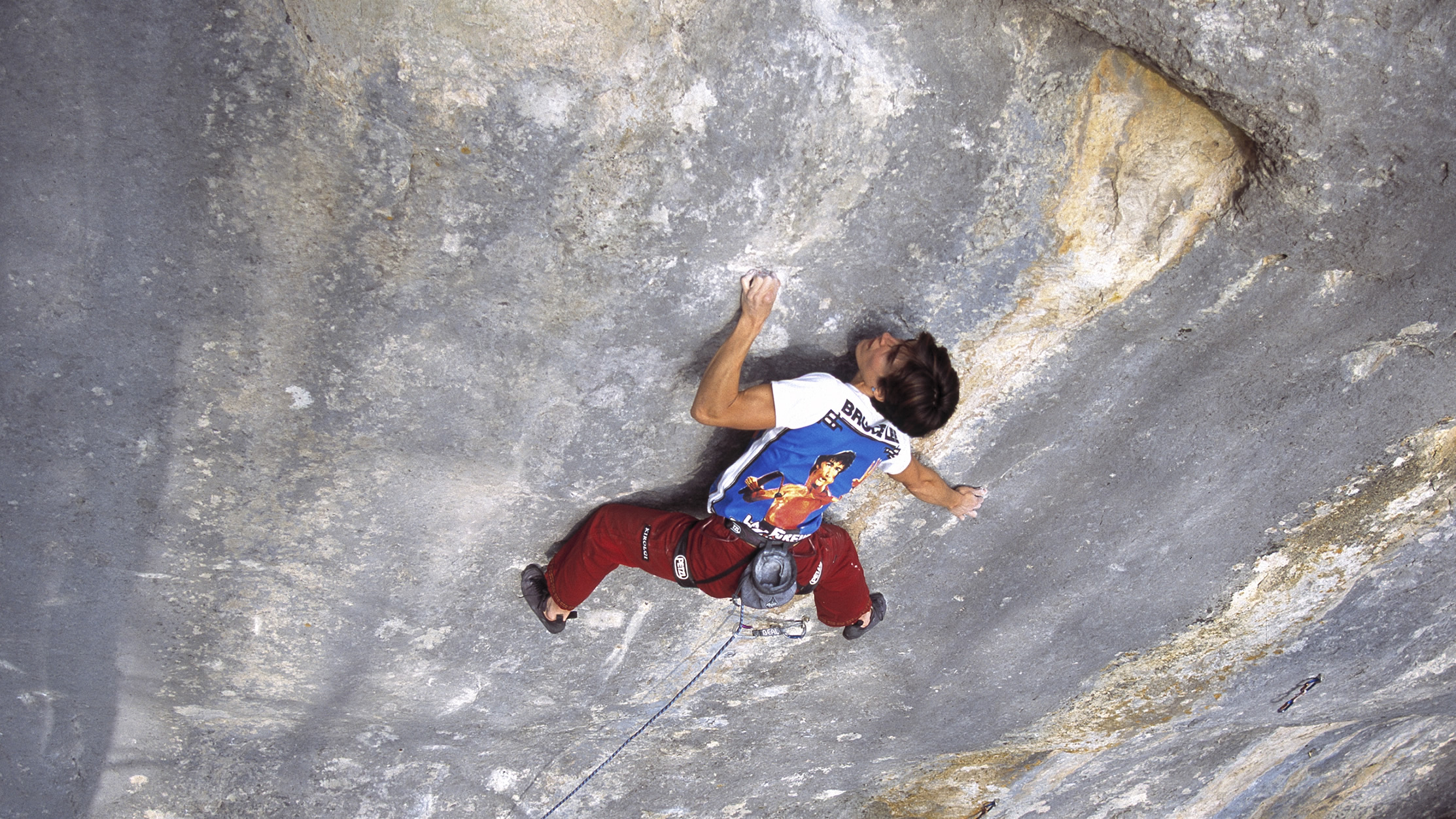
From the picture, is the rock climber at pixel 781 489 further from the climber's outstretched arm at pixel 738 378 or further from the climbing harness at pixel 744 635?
the climbing harness at pixel 744 635

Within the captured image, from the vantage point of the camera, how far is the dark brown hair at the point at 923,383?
210 centimetres

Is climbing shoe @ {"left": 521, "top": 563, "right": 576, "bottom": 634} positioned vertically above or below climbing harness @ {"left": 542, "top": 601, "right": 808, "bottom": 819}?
above

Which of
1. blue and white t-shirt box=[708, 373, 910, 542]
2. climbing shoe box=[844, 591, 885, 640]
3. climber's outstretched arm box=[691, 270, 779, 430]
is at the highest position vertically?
climber's outstretched arm box=[691, 270, 779, 430]

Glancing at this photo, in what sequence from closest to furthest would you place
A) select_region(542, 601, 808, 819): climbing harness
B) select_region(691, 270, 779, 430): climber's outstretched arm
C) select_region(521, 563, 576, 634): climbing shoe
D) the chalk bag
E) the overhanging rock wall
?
1. the overhanging rock wall
2. select_region(691, 270, 779, 430): climber's outstretched arm
3. the chalk bag
4. select_region(521, 563, 576, 634): climbing shoe
5. select_region(542, 601, 808, 819): climbing harness

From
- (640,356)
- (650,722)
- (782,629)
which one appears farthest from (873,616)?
(640,356)

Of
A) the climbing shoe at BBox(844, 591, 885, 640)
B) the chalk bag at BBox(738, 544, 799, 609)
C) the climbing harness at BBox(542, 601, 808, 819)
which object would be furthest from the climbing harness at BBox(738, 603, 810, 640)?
the chalk bag at BBox(738, 544, 799, 609)

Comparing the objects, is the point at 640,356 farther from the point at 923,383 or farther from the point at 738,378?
the point at 923,383

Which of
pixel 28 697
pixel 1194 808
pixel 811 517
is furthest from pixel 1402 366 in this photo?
pixel 28 697

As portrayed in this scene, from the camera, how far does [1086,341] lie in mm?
2277

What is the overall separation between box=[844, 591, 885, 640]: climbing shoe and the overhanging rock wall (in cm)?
9

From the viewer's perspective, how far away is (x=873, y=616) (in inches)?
111

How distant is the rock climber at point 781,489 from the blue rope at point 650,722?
0.38 metres

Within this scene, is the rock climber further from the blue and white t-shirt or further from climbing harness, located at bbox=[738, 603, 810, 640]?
climbing harness, located at bbox=[738, 603, 810, 640]

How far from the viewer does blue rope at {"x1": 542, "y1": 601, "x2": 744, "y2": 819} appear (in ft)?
9.74
